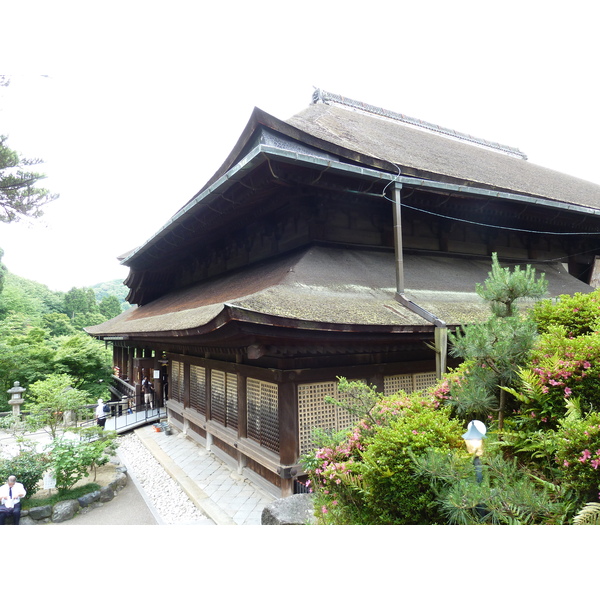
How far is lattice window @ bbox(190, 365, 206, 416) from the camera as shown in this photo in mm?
8859

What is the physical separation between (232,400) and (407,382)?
3290 millimetres

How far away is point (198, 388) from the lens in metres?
9.17

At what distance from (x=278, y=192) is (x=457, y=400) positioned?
4607mm

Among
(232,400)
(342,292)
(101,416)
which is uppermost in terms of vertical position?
(342,292)

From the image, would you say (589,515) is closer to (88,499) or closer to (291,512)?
(291,512)

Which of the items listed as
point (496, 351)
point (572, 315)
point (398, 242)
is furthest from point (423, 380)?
point (496, 351)

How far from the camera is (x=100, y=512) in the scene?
265 inches

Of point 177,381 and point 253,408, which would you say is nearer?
point 253,408

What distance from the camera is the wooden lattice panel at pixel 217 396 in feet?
25.1

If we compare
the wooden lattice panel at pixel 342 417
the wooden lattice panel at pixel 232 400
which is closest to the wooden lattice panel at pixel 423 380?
the wooden lattice panel at pixel 342 417

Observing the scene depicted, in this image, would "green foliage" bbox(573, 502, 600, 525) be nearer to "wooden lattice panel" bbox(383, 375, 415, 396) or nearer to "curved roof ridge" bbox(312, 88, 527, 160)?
"wooden lattice panel" bbox(383, 375, 415, 396)

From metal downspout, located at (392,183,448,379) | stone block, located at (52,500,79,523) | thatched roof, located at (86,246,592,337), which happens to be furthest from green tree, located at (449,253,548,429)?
stone block, located at (52,500,79,523)

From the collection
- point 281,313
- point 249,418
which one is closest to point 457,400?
point 281,313

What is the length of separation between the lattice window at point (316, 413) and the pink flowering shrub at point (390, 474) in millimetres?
2013
